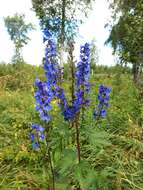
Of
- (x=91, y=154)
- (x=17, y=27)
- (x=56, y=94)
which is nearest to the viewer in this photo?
(x=56, y=94)

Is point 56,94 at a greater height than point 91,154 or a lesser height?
greater

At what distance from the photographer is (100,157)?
6.14 m

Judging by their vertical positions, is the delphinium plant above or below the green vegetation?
above

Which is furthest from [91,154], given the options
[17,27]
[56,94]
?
[17,27]

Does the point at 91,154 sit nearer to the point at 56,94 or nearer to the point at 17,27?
the point at 56,94

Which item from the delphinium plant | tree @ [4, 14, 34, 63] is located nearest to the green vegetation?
the delphinium plant

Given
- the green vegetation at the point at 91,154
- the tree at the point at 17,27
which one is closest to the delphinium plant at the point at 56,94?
the green vegetation at the point at 91,154

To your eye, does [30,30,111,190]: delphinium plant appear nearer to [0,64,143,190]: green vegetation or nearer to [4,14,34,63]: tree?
[0,64,143,190]: green vegetation

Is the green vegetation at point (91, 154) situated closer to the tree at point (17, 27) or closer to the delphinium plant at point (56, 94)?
the delphinium plant at point (56, 94)

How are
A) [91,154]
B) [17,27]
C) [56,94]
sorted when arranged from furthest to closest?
[17,27], [91,154], [56,94]

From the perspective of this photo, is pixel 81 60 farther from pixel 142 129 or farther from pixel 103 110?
pixel 142 129

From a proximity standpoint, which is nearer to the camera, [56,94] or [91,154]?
[56,94]

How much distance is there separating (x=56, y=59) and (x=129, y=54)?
36.9ft

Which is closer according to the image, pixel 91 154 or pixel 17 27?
pixel 91 154
